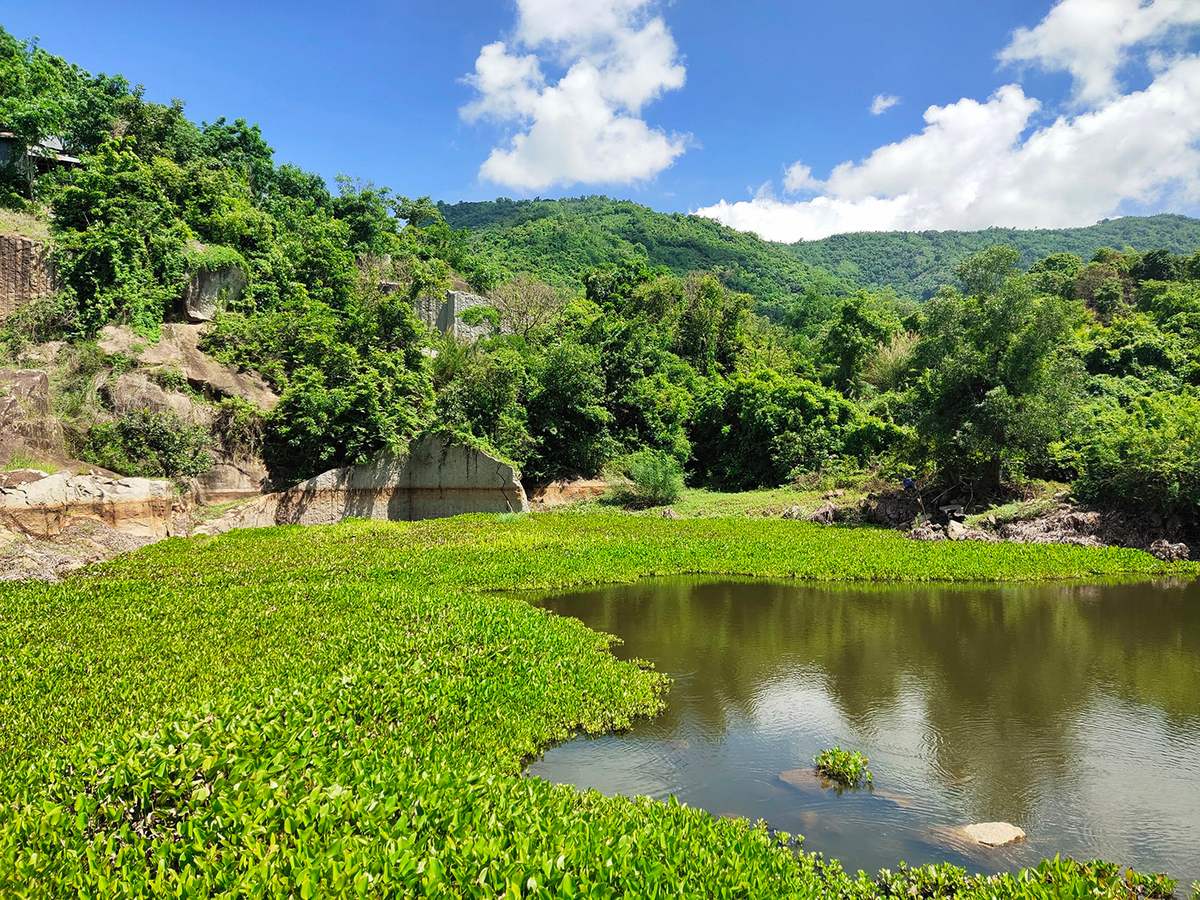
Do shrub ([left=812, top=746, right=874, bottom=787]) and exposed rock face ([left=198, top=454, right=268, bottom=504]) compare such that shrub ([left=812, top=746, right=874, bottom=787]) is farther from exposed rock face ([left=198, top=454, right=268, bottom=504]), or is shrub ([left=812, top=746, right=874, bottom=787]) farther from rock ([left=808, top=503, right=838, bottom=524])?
exposed rock face ([left=198, top=454, right=268, bottom=504])

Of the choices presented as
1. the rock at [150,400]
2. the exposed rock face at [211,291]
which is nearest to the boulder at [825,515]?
the rock at [150,400]

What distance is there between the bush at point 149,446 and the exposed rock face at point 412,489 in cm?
289

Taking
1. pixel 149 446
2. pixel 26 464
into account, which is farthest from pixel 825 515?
pixel 26 464

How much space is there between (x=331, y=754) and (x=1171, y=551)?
23.7 m

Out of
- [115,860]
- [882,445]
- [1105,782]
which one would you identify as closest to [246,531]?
[115,860]

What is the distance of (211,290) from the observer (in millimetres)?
29469

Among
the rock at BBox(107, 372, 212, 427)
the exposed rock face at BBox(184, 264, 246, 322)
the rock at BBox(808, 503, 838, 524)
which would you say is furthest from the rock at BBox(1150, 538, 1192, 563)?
the exposed rock face at BBox(184, 264, 246, 322)

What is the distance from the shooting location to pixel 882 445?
35344mm

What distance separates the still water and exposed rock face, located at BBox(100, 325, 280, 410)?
688 inches

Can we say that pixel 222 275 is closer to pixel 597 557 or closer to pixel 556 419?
pixel 556 419

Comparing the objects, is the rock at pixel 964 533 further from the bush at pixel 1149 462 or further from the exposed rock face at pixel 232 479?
the exposed rock face at pixel 232 479

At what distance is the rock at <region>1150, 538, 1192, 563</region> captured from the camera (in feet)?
68.0

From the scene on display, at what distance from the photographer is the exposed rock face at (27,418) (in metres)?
19.5

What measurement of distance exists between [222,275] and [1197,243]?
133 m
